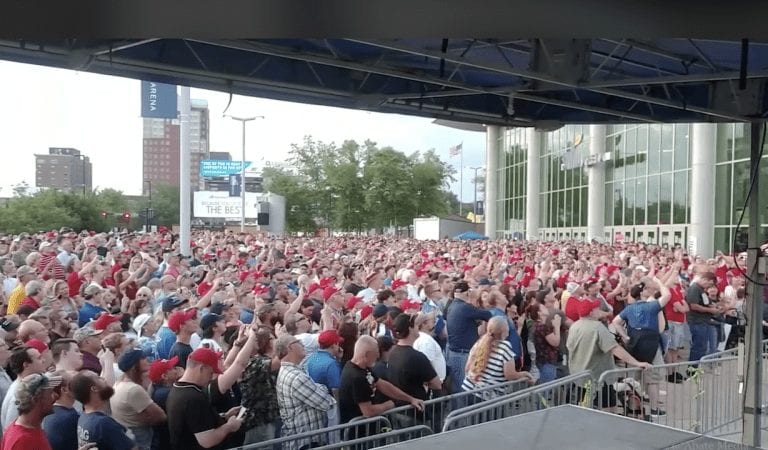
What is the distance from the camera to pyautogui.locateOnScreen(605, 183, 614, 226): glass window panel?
35.5 metres

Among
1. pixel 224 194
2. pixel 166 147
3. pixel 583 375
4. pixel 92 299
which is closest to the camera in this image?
pixel 583 375

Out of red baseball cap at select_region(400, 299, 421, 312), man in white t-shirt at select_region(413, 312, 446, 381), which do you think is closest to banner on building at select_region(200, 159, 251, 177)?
red baseball cap at select_region(400, 299, 421, 312)

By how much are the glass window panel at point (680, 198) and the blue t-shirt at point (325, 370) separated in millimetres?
25847

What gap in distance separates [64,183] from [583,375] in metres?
152

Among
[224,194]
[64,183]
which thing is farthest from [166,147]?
[224,194]

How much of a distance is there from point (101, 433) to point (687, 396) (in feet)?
22.3

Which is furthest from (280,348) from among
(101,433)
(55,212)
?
(55,212)

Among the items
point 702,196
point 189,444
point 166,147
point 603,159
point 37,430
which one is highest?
point 166,147

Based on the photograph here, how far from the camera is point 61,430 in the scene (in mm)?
4477

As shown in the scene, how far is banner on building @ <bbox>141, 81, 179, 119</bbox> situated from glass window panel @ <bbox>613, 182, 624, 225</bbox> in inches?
984

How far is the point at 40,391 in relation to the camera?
4086 mm

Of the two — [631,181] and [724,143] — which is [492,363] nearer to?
[724,143]

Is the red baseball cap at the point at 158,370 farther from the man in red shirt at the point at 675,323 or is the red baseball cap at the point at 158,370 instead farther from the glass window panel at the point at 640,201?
the glass window panel at the point at 640,201

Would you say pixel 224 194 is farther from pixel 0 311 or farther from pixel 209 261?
pixel 0 311
